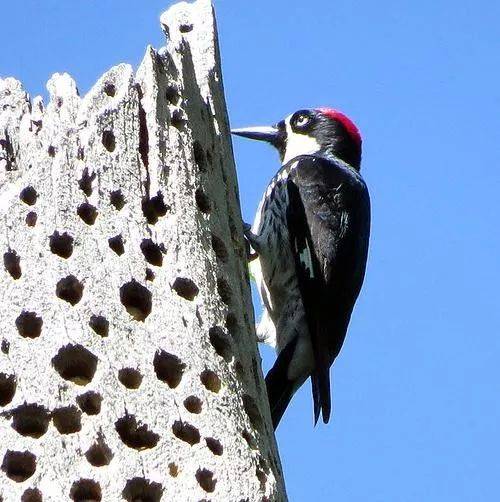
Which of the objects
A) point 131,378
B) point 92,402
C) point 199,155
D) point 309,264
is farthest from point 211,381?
point 309,264

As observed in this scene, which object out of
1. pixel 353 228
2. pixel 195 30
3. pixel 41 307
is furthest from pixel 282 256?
pixel 41 307

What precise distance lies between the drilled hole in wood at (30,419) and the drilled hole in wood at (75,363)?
106 mm

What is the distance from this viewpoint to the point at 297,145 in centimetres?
591

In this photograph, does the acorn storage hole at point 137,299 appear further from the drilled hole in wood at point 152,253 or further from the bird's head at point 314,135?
the bird's head at point 314,135

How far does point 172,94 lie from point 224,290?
0.64 m

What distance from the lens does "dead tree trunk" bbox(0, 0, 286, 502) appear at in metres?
2.78

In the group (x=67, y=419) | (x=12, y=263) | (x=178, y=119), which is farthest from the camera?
(x=178, y=119)

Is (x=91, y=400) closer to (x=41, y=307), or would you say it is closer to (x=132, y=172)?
(x=41, y=307)

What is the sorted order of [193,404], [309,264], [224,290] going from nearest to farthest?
[193,404] < [224,290] < [309,264]

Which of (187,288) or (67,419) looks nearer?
(67,419)

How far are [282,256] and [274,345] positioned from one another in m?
0.36

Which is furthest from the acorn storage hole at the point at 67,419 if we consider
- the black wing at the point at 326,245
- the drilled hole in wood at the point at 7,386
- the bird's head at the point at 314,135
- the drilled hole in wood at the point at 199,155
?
the bird's head at the point at 314,135

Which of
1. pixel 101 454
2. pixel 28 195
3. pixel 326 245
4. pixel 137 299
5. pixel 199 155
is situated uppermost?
pixel 326 245

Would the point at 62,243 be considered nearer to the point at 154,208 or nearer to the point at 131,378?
the point at 154,208
